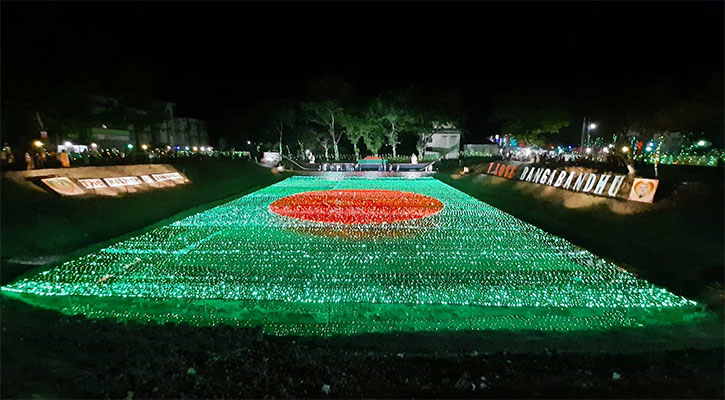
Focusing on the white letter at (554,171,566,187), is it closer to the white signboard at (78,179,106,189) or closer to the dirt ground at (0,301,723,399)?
the dirt ground at (0,301,723,399)

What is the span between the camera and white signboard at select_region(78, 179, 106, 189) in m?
13.0

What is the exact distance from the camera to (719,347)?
5012 millimetres

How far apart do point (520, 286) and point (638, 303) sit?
1.91 m

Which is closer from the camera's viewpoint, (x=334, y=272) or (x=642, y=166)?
(x=334, y=272)

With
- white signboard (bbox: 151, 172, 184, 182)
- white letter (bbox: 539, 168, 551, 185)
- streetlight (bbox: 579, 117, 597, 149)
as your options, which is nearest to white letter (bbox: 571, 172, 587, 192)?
white letter (bbox: 539, 168, 551, 185)

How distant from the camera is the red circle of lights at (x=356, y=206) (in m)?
13.3

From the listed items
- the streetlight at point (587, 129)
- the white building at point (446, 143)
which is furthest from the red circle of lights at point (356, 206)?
the white building at point (446, 143)

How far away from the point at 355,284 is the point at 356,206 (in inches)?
342

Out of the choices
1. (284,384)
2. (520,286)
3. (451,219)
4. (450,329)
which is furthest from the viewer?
(451,219)

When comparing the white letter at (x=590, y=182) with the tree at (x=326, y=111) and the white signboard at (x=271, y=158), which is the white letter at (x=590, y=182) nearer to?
the white signboard at (x=271, y=158)

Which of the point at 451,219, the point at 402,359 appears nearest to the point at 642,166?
the point at 451,219

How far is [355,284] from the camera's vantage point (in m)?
7.16

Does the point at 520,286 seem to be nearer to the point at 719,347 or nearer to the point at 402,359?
the point at 719,347

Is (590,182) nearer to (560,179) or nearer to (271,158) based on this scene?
(560,179)
